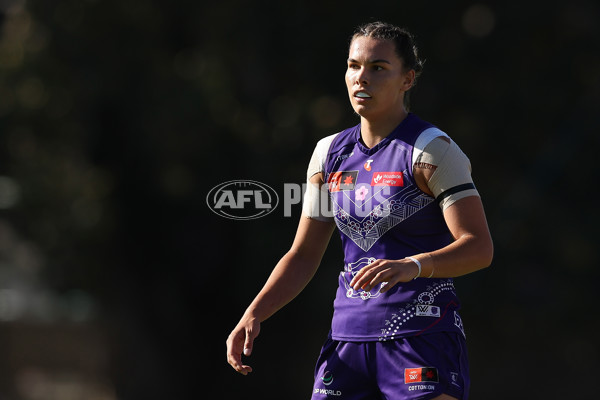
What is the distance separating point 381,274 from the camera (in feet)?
10.9

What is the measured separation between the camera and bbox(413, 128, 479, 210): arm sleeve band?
371 centimetres

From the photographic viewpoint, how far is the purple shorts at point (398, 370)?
366 cm

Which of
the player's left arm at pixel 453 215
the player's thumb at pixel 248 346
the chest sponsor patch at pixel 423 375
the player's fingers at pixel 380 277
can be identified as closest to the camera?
the player's fingers at pixel 380 277

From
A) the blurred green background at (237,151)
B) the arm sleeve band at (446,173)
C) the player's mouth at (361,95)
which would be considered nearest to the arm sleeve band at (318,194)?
the player's mouth at (361,95)

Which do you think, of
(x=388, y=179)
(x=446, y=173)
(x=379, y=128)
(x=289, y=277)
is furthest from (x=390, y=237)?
(x=289, y=277)

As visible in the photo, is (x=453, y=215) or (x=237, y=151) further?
(x=237, y=151)

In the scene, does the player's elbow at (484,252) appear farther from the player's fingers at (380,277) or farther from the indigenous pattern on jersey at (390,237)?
the player's fingers at (380,277)

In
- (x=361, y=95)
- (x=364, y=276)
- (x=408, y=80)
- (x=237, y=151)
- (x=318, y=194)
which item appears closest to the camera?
(x=364, y=276)

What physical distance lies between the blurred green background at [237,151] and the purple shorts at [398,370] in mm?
8706

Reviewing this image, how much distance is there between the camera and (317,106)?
13.0m

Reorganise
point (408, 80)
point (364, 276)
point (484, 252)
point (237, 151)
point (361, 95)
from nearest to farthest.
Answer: point (364, 276) → point (484, 252) → point (361, 95) → point (408, 80) → point (237, 151)

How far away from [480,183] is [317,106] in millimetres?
2727

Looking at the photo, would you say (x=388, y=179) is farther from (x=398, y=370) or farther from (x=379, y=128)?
(x=398, y=370)

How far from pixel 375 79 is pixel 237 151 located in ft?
29.7
